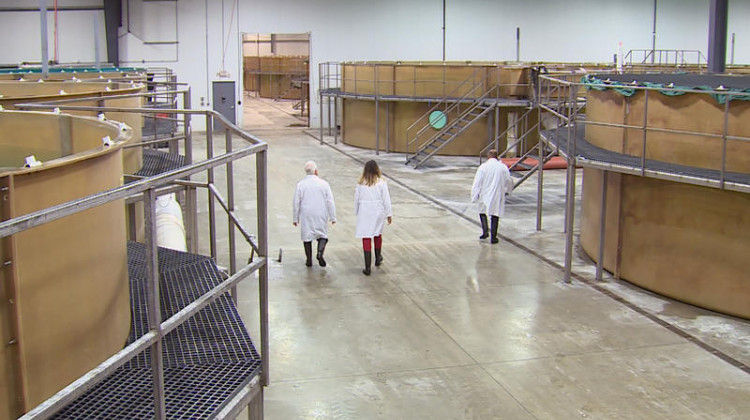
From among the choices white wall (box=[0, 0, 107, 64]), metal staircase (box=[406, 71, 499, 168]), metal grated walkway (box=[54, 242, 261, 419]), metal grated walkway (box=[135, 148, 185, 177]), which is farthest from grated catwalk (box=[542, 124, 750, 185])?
white wall (box=[0, 0, 107, 64])

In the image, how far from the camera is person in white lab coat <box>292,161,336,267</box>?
12.5 m

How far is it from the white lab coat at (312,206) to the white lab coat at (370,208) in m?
0.51

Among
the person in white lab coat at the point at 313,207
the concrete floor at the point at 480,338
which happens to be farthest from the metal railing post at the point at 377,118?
the person in white lab coat at the point at 313,207

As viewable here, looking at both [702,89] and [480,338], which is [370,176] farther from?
[702,89]

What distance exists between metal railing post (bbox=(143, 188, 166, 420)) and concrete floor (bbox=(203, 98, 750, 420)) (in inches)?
159

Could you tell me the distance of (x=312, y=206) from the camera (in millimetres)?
12547

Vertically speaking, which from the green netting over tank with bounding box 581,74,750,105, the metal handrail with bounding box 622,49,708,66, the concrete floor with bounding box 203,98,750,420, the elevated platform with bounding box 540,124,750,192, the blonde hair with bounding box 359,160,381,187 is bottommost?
the concrete floor with bounding box 203,98,750,420

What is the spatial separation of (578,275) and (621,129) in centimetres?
242

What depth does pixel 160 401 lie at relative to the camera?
12.1 ft

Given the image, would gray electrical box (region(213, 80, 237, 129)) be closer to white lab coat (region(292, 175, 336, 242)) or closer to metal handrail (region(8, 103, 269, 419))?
white lab coat (region(292, 175, 336, 242))

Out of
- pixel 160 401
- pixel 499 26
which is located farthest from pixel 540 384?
pixel 499 26

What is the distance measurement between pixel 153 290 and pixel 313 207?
9097 millimetres

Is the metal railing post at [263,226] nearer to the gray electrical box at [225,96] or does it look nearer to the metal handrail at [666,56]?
the gray electrical box at [225,96]

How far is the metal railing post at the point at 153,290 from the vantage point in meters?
3.39
